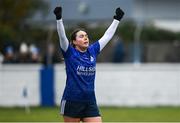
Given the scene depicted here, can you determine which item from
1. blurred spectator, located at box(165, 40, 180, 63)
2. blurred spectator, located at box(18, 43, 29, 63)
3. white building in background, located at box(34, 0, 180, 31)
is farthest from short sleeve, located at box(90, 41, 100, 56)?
white building in background, located at box(34, 0, 180, 31)

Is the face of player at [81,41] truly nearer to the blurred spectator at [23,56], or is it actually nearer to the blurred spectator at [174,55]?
the blurred spectator at [23,56]

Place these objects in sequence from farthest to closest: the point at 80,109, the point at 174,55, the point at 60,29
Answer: the point at 174,55 < the point at 80,109 < the point at 60,29

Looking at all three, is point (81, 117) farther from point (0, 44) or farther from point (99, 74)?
point (0, 44)

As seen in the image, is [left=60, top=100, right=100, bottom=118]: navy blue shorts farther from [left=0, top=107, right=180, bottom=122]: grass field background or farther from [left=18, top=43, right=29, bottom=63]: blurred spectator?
[left=18, top=43, right=29, bottom=63]: blurred spectator

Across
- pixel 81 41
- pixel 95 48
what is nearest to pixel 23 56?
pixel 95 48

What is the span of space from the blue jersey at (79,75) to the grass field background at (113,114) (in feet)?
22.8

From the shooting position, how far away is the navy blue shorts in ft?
37.0

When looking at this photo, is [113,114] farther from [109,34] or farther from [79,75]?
[79,75]

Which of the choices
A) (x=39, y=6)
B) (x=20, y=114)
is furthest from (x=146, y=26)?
(x=20, y=114)

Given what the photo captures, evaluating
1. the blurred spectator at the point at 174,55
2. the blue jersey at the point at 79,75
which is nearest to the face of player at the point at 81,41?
the blue jersey at the point at 79,75

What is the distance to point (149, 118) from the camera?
18.8 metres

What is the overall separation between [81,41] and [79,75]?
1.54 feet

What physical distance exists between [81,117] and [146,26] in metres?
26.4

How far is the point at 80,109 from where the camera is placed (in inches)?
444
